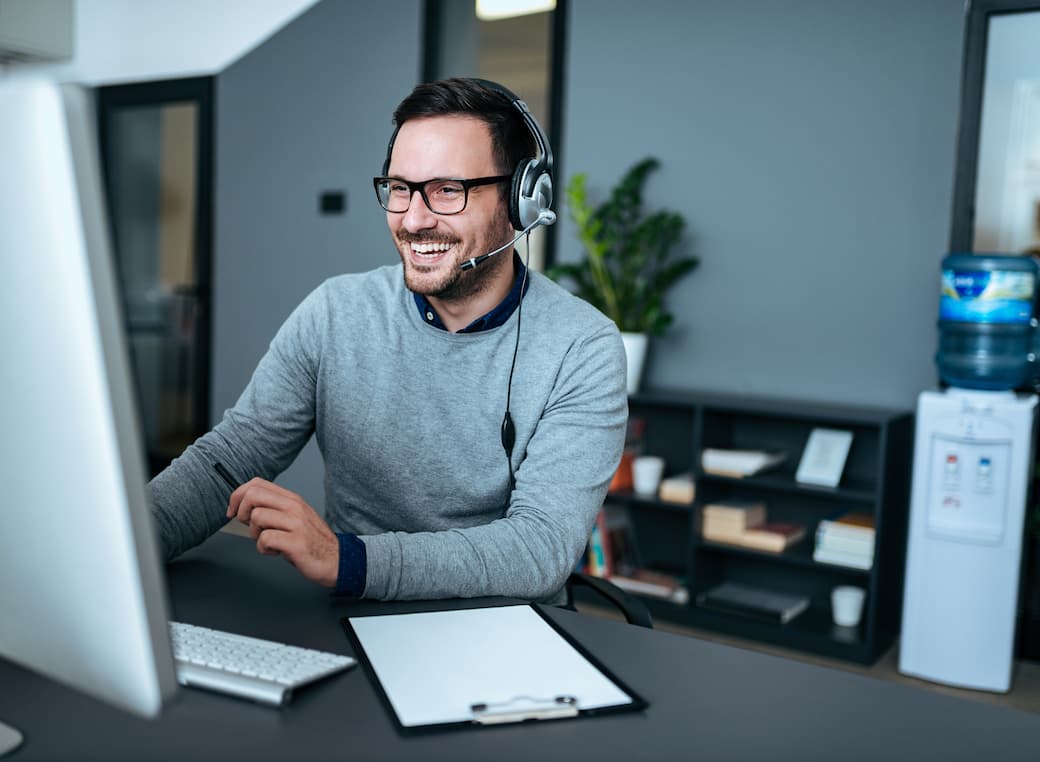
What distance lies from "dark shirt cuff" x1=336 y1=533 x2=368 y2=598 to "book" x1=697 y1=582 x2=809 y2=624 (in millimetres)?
2433

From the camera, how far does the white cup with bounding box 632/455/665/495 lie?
139 inches

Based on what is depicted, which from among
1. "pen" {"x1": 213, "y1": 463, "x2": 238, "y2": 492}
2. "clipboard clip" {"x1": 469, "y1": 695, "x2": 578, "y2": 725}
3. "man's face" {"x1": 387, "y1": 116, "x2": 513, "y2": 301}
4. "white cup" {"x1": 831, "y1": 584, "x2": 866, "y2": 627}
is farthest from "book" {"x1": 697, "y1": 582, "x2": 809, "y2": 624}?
"clipboard clip" {"x1": 469, "y1": 695, "x2": 578, "y2": 725}

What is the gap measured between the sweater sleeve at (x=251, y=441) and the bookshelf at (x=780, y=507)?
201 cm

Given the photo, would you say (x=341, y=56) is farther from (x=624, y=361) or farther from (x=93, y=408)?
(x=93, y=408)

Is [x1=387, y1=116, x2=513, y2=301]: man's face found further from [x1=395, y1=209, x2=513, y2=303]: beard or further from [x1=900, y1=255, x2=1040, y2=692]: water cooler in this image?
[x1=900, y1=255, x2=1040, y2=692]: water cooler

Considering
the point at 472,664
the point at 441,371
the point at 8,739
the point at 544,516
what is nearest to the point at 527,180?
the point at 441,371

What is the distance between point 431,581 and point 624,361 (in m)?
0.53

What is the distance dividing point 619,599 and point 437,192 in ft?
2.26

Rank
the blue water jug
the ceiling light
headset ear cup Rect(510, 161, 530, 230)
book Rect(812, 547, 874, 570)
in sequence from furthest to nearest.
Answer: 1. the ceiling light
2. book Rect(812, 547, 874, 570)
3. the blue water jug
4. headset ear cup Rect(510, 161, 530, 230)

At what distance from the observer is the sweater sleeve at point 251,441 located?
51.4 inches

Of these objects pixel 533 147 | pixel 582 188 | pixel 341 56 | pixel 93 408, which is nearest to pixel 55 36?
pixel 341 56

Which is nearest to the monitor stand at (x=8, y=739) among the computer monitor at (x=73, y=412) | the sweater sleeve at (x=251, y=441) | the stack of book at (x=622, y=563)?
the computer monitor at (x=73, y=412)

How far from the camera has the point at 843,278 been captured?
3.43 metres

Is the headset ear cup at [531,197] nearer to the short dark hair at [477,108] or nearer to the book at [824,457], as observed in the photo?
the short dark hair at [477,108]
